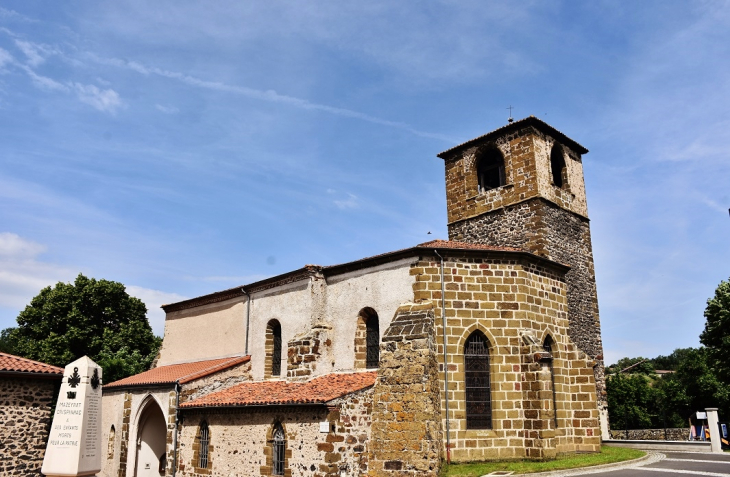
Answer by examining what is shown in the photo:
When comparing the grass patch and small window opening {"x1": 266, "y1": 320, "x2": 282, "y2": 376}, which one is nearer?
the grass patch

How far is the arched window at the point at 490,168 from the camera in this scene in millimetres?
23609

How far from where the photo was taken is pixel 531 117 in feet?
73.0

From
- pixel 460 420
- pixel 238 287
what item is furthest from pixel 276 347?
pixel 460 420

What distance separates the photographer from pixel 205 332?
2464cm

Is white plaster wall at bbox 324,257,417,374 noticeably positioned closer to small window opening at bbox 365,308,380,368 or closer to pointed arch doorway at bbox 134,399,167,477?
small window opening at bbox 365,308,380,368

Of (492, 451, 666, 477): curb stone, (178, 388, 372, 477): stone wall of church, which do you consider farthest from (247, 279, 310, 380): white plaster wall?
(492, 451, 666, 477): curb stone

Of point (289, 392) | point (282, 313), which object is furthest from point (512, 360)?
point (282, 313)

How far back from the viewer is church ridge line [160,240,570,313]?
16953mm

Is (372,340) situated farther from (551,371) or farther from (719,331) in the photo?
(719,331)

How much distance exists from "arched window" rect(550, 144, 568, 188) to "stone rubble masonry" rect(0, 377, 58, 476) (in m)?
20.1

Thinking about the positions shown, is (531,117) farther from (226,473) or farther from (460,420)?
(226,473)

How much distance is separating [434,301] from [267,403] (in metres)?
5.70

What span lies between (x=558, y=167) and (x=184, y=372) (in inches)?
679

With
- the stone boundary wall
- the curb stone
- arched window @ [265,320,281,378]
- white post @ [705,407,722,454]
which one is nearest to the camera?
the curb stone
